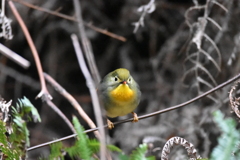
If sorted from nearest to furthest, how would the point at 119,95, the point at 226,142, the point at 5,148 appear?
the point at 226,142 < the point at 5,148 < the point at 119,95

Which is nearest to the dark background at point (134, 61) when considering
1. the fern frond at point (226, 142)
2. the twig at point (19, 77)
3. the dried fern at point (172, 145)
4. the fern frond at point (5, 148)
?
the twig at point (19, 77)

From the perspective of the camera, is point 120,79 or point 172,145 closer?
point 172,145

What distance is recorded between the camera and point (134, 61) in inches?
180

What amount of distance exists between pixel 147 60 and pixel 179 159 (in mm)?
1821

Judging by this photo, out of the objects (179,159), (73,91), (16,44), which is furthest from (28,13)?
(179,159)

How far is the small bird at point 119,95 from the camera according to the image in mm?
2906

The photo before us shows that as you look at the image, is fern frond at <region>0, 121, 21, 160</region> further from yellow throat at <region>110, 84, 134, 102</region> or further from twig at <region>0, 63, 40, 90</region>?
twig at <region>0, 63, 40, 90</region>

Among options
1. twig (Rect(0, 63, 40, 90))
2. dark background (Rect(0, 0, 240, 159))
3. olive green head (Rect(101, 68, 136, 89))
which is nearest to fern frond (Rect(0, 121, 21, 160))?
olive green head (Rect(101, 68, 136, 89))

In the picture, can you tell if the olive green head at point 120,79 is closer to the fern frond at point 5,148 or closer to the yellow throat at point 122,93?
the yellow throat at point 122,93

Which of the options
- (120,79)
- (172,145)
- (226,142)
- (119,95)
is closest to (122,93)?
(119,95)

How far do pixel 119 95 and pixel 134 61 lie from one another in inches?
65.9

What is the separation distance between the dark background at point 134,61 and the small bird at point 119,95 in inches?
38.0

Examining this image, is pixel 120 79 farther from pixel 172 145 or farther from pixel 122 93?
pixel 172 145

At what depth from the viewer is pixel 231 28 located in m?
3.66
